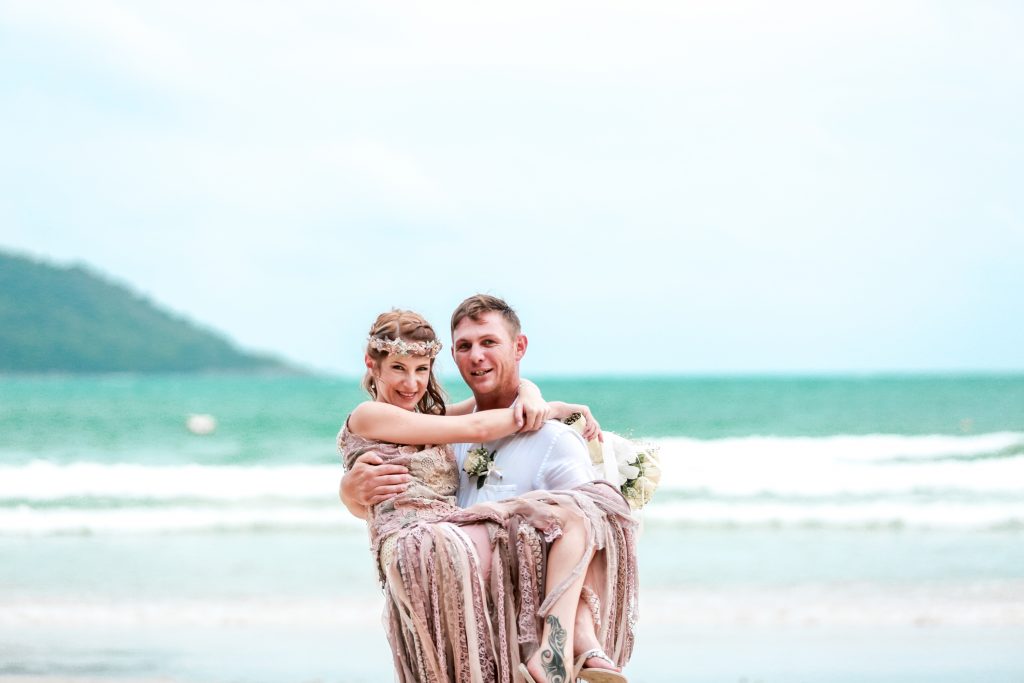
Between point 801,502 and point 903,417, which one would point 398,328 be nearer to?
point 801,502

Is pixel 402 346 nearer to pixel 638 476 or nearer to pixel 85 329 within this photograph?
pixel 638 476

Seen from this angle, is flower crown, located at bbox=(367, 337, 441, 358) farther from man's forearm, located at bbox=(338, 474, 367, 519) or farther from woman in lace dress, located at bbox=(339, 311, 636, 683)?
man's forearm, located at bbox=(338, 474, 367, 519)

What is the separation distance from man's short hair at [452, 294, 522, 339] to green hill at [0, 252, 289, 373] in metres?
56.2

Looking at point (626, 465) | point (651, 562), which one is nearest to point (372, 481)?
point (626, 465)

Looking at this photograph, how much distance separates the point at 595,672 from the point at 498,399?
38.9 inches

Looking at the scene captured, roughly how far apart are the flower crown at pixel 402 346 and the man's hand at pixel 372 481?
346mm

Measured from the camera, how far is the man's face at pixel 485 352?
3.82 metres

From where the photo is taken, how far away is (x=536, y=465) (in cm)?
374

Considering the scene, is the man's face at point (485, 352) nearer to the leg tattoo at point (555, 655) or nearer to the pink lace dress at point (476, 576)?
the pink lace dress at point (476, 576)

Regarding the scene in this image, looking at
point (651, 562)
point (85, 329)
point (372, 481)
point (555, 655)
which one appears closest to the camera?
point (555, 655)

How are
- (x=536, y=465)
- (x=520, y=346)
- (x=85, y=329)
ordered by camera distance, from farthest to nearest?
(x=85, y=329), (x=520, y=346), (x=536, y=465)

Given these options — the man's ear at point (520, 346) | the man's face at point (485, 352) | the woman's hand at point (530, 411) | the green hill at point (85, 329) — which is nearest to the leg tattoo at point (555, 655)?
the woman's hand at point (530, 411)

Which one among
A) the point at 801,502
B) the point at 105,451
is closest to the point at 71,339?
the point at 105,451

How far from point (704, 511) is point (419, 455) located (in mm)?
7871
